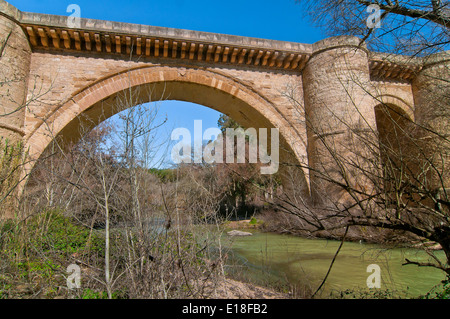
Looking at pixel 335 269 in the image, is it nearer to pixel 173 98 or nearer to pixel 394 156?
pixel 394 156

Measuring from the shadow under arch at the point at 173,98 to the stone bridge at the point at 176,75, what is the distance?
3 centimetres

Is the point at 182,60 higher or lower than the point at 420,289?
higher

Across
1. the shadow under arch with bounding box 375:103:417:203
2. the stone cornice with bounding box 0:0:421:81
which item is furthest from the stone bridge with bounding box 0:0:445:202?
the shadow under arch with bounding box 375:103:417:203

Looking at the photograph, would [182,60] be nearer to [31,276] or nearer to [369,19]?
[369,19]

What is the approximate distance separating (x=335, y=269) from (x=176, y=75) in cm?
650

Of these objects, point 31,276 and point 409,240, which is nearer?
point 409,240

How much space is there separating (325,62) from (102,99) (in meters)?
6.59

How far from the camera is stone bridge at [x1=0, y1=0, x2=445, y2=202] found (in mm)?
7070

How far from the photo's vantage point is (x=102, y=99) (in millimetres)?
7738

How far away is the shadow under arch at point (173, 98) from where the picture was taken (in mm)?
7379

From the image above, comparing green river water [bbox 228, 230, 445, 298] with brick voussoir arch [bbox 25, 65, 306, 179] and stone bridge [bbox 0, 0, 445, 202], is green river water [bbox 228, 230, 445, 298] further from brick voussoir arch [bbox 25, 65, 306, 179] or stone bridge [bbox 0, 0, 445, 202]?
brick voussoir arch [bbox 25, 65, 306, 179]

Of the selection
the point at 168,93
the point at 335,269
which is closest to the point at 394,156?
the point at 335,269

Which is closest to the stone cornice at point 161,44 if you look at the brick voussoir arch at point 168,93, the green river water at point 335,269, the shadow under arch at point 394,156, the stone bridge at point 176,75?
the stone bridge at point 176,75
